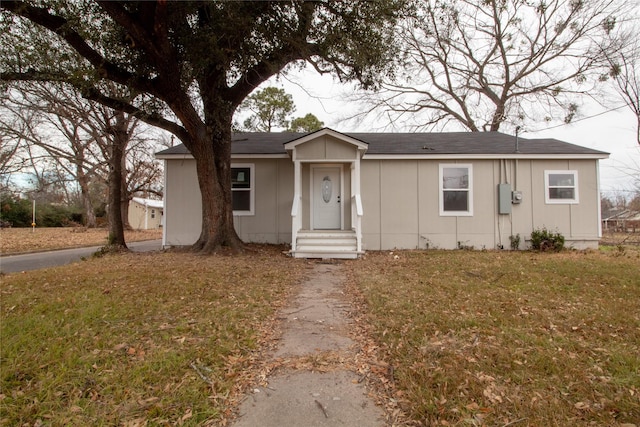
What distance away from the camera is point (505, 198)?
402 inches

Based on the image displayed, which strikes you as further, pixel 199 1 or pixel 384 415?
pixel 199 1

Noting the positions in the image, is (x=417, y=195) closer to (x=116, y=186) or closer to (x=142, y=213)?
(x=116, y=186)

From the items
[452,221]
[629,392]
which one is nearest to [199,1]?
[629,392]

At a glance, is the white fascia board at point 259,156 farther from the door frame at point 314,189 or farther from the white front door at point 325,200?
the white front door at point 325,200

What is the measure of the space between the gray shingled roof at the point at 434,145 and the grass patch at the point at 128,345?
19.6 feet

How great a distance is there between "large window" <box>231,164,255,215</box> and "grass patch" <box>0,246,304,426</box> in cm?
488

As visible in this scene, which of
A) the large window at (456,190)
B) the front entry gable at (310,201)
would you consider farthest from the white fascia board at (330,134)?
the large window at (456,190)

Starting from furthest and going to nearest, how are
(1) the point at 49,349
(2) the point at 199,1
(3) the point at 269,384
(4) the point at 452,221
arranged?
(4) the point at 452,221, (2) the point at 199,1, (1) the point at 49,349, (3) the point at 269,384

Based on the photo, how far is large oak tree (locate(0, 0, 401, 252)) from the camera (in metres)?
6.41

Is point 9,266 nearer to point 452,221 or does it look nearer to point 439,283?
point 439,283

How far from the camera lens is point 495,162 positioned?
10.5 meters

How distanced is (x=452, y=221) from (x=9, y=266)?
1169 cm

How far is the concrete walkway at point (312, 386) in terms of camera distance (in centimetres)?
221

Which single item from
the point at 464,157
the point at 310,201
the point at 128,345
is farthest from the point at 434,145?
the point at 128,345
